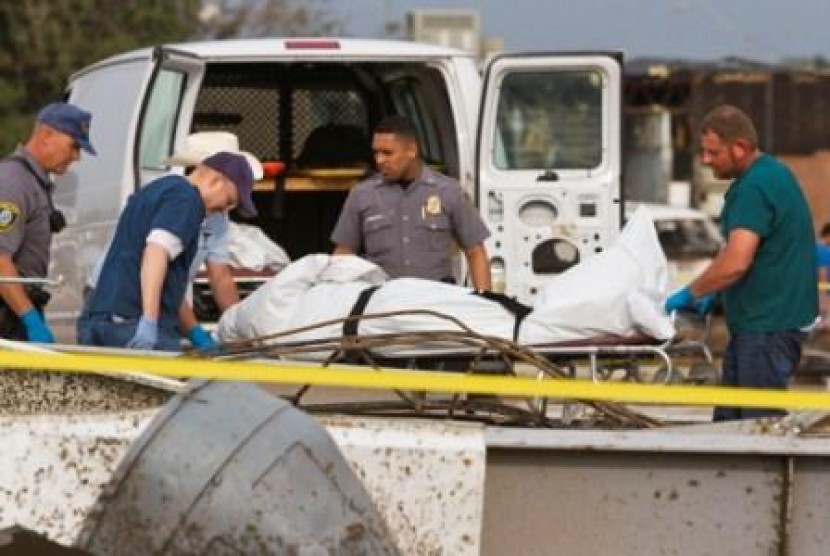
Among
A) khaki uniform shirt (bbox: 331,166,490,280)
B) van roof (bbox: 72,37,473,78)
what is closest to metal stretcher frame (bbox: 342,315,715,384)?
khaki uniform shirt (bbox: 331,166,490,280)

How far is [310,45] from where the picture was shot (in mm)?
11789

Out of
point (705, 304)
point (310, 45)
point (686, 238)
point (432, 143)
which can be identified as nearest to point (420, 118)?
point (432, 143)

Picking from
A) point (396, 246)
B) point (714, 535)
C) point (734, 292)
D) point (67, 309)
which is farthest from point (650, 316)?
point (67, 309)

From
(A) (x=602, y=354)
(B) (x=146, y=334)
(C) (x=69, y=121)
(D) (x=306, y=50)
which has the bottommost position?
(A) (x=602, y=354)

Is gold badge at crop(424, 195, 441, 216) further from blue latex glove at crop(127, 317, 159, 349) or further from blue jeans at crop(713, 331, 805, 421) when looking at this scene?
blue latex glove at crop(127, 317, 159, 349)

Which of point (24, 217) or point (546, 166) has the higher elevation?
point (24, 217)

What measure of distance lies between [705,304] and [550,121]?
281 centimetres

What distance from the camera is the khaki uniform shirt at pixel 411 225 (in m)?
10.2

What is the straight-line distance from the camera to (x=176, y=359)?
620 centimetres

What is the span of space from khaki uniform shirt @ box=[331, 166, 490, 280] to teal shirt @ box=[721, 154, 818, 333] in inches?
69.5

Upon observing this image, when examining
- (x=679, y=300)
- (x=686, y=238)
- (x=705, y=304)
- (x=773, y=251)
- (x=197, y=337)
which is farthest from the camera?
(x=686, y=238)

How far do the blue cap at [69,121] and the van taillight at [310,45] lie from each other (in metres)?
2.36

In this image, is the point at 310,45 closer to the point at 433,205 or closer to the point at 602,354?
the point at 433,205

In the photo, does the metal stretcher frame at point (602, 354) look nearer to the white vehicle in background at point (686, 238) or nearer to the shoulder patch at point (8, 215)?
the shoulder patch at point (8, 215)
